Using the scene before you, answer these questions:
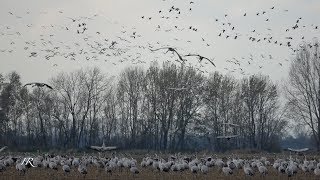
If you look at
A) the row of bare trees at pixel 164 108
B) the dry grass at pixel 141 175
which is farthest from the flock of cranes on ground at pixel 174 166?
the row of bare trees at pixel 164 108

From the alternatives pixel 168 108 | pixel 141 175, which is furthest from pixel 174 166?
pixel 168 108

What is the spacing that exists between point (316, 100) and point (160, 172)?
108ft

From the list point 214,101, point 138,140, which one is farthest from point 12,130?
point 214,101

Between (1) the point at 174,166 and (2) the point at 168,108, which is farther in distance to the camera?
(2) the point at 168,108

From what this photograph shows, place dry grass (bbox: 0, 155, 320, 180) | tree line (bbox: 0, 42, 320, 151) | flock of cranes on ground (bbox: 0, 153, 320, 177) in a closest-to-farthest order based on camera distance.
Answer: dry grass (bbox: 0, 155, 320, 180) → flock of cranes on ground (bbox: 0, 153, 320, 177) → tree line (bbox: 0, 42, 320, 151)

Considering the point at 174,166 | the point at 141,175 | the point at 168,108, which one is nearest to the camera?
the point at 141,175

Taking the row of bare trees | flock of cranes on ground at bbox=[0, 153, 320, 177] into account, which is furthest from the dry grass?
the row of bare trees

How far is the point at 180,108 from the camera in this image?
64875 mm

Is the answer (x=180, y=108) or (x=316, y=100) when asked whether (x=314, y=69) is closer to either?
(x=316, y=100)

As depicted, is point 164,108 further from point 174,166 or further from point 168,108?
point 174,166

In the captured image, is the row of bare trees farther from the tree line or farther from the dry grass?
the dry grass

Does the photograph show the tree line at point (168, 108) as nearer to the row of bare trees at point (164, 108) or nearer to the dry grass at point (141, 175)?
the row of bare trees at point (164, 108)

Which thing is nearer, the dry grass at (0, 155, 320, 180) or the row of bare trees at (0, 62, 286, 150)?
the dry grass at (0, 155, 320, 180)

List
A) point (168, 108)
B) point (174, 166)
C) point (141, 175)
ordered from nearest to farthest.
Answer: point (141, 175) → point (174, 166) → point (168, 108)
